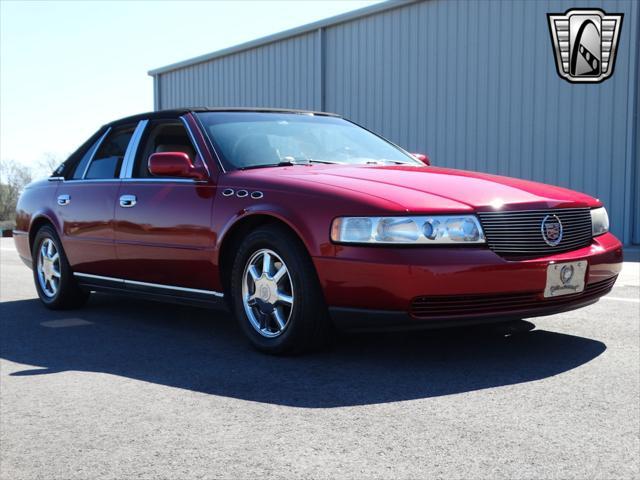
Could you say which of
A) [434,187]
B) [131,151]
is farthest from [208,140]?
[434,187]

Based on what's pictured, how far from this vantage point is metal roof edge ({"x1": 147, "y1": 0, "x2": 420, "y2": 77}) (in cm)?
1717

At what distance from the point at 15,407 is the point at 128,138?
2.79 metres

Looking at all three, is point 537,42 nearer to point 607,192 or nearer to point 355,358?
point 607,192

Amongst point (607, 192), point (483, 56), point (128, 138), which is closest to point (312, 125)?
point (128, 138)

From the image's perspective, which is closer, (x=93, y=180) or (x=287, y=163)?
(x=287, y=163)

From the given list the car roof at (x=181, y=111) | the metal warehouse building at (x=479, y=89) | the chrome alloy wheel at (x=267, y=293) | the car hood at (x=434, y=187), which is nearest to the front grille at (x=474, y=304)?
the car hood at (x=434, y=187)

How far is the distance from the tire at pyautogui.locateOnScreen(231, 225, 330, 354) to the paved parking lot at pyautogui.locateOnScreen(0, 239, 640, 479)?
0.12 metres

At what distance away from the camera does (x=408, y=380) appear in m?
3.90

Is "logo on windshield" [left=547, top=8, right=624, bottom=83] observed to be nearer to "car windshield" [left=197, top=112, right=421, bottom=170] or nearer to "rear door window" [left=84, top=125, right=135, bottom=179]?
"car windshield" [left=197, top=112, right=421, bottom=170]

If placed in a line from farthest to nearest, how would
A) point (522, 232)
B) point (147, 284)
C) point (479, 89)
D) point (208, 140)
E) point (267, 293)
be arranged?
point (479, 89)
point (147, 284)
point (208, 140)
point (267, 293)
point (522, 232)

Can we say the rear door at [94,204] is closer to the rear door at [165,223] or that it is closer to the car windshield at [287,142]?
the rear door at [165,223]

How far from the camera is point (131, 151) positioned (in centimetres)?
586

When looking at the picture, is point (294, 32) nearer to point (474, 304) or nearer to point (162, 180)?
point (162, 180)

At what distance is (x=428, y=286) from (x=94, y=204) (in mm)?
2940
